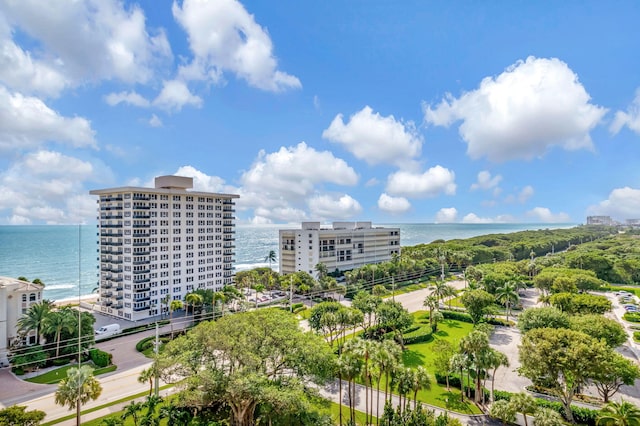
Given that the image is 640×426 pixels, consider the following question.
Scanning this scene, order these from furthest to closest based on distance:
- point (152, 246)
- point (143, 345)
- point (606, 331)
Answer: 1. point (152, 246)
2. point (143, 345)
3. point (606, 331)

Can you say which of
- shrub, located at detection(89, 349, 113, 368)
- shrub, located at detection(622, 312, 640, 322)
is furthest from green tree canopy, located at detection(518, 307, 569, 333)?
shrub, located at detection(89, 349, 113, 368)

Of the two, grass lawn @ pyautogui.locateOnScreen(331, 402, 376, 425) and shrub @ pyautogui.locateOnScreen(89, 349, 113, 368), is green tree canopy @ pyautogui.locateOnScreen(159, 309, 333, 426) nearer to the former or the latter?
grass lawn @ pyautogui.locateOnScreen(331, 402, 376, 425)

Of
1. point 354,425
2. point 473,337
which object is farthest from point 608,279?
point 354,425

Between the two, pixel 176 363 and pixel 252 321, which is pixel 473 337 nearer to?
pixel 252 321

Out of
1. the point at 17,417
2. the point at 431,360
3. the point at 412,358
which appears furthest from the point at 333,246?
the point at 17,417

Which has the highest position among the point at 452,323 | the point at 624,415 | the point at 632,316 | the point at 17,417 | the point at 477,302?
the point at 477,302

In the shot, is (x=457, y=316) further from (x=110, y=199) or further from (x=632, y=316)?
(x=110, y=199)

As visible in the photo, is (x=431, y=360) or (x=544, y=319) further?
(x=431, y=360)
